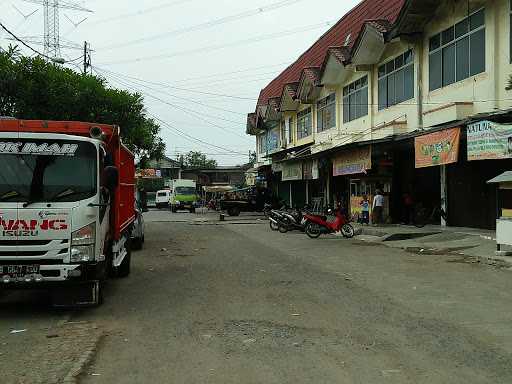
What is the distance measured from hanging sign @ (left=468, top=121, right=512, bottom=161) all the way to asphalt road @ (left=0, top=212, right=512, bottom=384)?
3686mm

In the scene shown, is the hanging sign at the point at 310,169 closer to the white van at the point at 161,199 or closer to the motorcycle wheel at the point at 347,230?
the motorcycle wheel at the point at 347,230

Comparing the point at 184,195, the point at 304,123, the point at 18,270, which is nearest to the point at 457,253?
the point at 18,270

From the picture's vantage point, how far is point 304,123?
122ft

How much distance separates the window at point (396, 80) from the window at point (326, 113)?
20.5ft

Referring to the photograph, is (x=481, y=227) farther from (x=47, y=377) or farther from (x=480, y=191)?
(x=47, y=377)

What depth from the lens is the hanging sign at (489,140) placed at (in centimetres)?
1412

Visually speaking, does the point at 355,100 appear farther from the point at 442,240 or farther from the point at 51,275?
the point at 51,275

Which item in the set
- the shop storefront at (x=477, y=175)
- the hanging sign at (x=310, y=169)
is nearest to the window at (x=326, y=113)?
the hanging sign at (x=310, y=169)

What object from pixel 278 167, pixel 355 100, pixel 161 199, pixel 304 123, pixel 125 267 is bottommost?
pixel 125 267

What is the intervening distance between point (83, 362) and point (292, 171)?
101 feet

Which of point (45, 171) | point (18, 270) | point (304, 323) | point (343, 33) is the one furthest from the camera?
point (343, 33)

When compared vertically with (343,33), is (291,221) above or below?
below

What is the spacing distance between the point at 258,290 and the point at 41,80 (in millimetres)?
11915

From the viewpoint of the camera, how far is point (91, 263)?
7391 millimetres
